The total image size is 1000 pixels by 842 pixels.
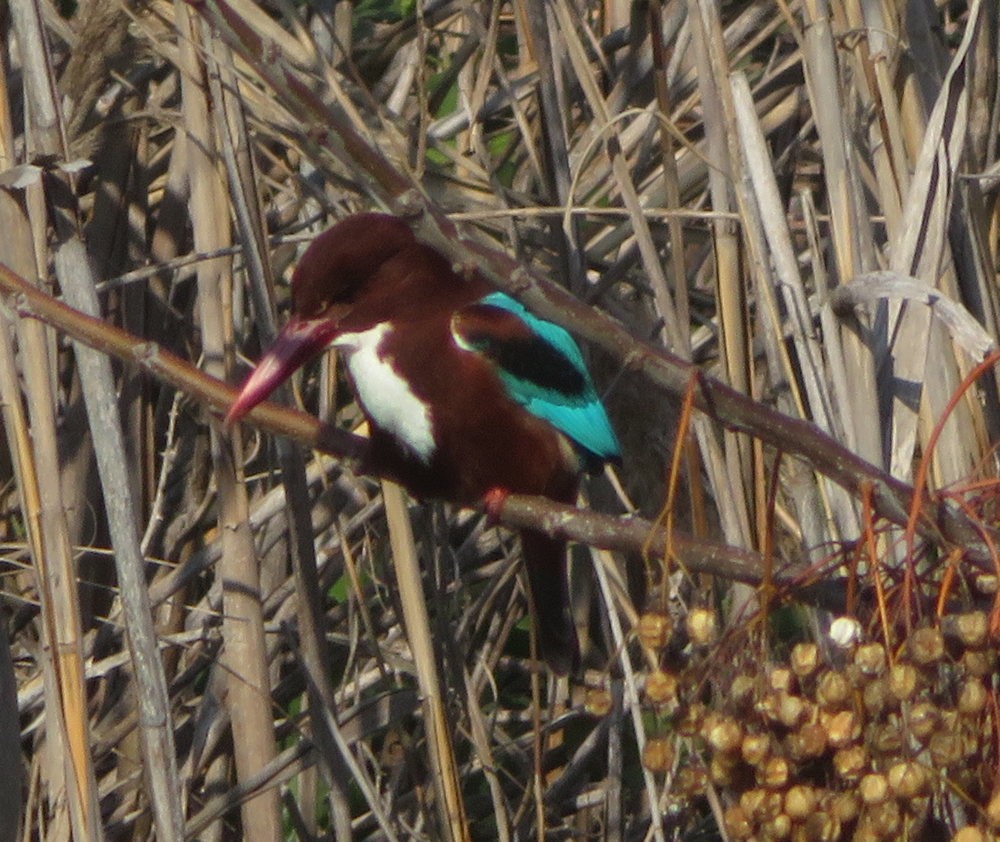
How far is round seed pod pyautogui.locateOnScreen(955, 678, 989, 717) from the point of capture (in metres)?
1.26

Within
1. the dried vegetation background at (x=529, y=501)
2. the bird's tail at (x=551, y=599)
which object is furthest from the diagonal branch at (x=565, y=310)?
the bird's tail at (x=551, y=599)

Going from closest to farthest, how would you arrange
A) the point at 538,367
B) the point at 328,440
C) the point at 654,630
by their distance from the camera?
the point at 654,630 → the point at 328,440 → the point at 538,367

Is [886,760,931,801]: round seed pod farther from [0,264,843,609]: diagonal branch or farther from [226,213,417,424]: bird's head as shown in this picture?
[226,213,417,424]: bird's head

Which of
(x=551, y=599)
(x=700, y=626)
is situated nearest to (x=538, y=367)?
(x=551, y=599)

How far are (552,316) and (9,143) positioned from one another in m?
1.12

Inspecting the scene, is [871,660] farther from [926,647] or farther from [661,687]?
[661,687]

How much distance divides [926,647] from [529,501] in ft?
2.96

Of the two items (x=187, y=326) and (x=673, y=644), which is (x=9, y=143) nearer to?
(x=187, y=326)

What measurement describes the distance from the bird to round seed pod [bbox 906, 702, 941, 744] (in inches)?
37.2

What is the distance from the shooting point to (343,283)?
81.1 inches

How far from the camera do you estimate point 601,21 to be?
3.02m

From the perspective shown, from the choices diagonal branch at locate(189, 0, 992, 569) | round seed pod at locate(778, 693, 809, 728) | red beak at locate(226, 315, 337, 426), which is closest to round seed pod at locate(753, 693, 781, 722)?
round seed pod at locate(778, 693, 809, 728)

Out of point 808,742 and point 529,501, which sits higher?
point 808,742

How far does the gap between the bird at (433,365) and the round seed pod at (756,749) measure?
2.90 feet
